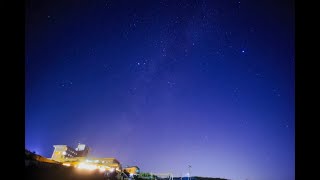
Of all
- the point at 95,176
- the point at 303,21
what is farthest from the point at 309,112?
the point at 95,176

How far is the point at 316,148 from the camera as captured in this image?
221 cm

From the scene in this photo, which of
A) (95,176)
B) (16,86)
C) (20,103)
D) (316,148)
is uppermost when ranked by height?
(16,86)

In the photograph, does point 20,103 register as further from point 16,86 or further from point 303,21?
point 303,21

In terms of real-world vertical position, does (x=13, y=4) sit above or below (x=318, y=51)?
above

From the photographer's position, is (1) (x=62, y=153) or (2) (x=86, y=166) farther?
(1) (x=62, y=153)

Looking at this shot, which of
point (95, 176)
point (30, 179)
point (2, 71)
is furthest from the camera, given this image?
point (95, 176)

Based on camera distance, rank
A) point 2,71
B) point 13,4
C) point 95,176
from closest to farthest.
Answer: point 2,71 < point 13,4 < point 95,176

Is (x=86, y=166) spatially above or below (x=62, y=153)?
above

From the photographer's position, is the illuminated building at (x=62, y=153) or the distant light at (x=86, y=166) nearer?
the distant light at (x=86, y=166)

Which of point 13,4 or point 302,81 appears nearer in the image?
point 13,4

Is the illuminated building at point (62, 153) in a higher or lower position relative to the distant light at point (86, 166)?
lower

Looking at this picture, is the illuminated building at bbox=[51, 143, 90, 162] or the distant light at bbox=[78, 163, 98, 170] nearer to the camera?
the distant light at bbox=[78, 163, 98, 170]

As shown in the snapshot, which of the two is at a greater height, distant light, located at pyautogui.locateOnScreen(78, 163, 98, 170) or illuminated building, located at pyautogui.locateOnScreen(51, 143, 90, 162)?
distant light, located at pyautogui.locateOnScreen(78, 163, 98, 170)

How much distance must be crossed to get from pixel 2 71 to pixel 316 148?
289 cm
